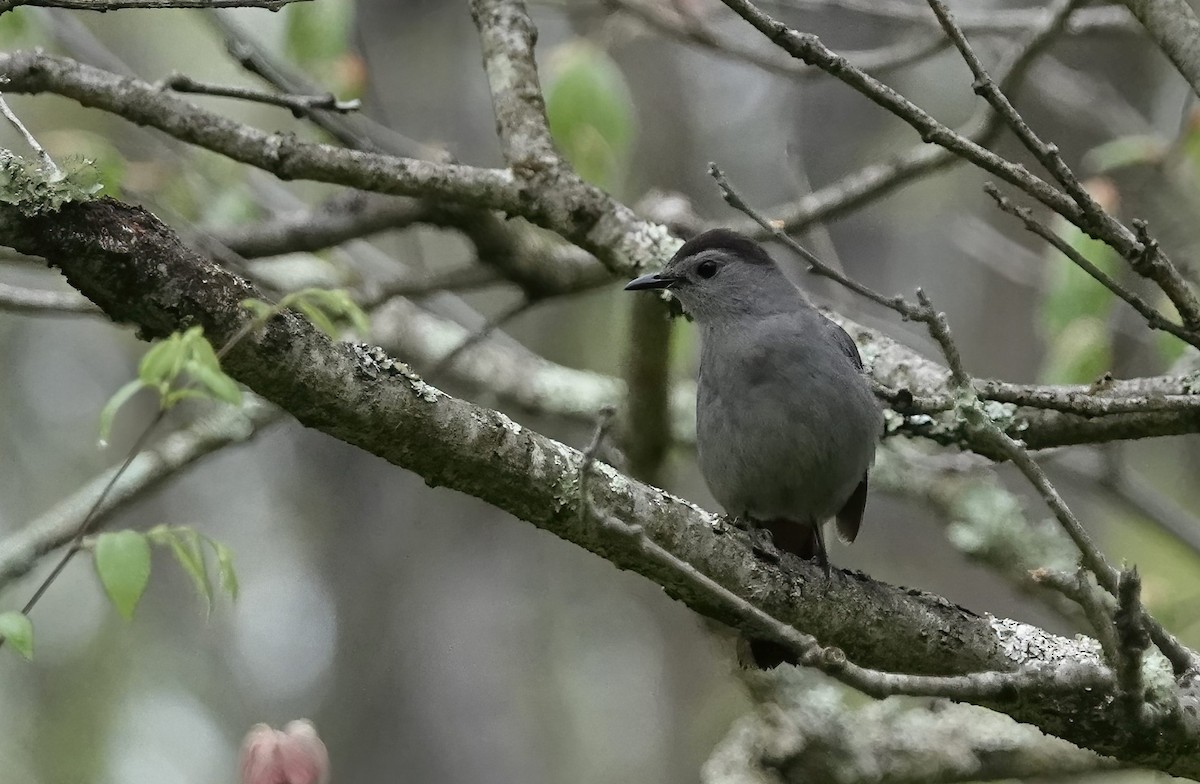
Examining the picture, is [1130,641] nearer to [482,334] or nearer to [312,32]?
[482,334]

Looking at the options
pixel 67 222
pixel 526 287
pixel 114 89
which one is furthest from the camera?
pixel 526 287

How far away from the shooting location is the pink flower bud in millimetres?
2711

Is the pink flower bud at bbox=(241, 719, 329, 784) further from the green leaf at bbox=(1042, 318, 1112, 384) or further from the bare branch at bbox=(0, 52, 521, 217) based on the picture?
the green leaf at bbox=(1042, 318, 1112, 384)

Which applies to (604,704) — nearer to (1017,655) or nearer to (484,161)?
(484,161)

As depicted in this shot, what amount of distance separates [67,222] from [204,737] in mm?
6653

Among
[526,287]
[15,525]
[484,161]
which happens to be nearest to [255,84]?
[484,161]

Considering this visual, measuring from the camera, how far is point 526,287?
16.5 feet

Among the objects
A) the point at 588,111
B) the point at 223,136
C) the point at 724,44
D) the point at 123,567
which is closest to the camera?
the point at 123,567

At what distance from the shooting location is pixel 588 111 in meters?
4.70

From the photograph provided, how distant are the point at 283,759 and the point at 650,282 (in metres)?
1.93

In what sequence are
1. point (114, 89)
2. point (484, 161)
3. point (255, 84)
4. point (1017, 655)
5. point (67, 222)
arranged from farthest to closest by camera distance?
point (484, 161)
point (255, 84)
point (114, 89)
point (1017, 655)
point (67, 222)

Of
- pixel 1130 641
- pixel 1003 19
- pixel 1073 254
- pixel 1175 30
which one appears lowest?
pixel 1130 641

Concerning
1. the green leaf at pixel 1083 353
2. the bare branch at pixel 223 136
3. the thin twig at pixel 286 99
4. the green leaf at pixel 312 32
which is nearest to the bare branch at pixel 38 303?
the bare branch at pixel 223 136

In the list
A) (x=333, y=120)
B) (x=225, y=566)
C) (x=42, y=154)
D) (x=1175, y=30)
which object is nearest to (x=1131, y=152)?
(x=1175, y=30)
